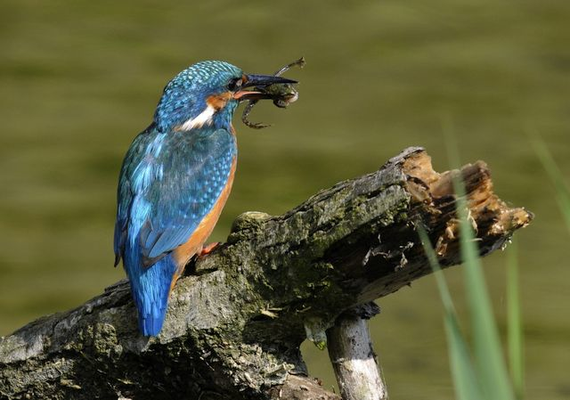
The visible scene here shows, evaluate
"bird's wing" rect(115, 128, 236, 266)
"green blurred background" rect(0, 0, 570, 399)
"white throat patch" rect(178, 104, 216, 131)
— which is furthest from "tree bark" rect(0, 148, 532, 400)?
"green blurred background" rect(0, 0, 570, 399)

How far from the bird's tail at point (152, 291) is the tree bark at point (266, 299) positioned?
47 millimetres

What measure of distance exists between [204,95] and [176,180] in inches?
17.0

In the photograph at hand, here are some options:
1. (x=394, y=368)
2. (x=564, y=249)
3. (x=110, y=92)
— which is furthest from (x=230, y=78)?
(x=110, y=92)

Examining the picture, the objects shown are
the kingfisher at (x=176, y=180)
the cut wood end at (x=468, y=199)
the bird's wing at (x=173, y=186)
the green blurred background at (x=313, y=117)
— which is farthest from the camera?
the green blurred background at (x=313, y=117)

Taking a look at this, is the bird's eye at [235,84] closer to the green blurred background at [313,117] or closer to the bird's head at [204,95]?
the bird's head at [204,95]

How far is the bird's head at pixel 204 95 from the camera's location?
4074mm

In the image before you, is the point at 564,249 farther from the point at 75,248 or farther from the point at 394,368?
the point at 75,248

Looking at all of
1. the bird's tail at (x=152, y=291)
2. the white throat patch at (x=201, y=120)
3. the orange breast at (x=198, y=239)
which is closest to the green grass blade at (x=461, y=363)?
the bird's tail at (x=152, y=291)

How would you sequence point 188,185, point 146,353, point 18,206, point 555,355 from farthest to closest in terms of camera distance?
point 18,206 → point 555,355 → point 188,185 → point 146,353

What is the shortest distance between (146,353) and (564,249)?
3574 mm

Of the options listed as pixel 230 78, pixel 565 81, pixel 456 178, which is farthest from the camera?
pixel 565 81

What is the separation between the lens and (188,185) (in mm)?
3811

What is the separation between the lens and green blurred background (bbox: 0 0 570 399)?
Answer: 623 cm

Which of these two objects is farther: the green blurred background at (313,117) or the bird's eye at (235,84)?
the green blurred background at (313,117)
